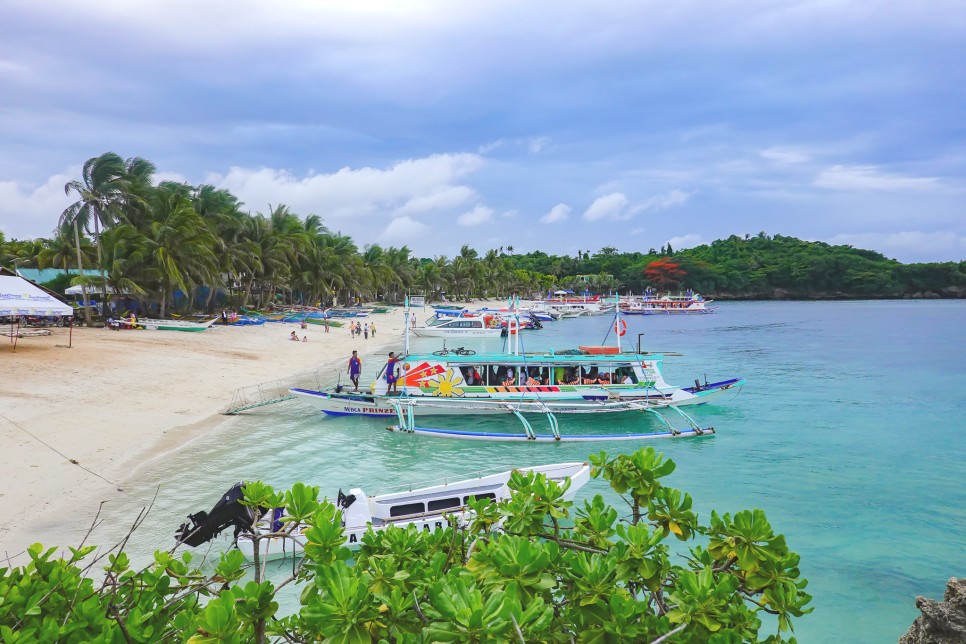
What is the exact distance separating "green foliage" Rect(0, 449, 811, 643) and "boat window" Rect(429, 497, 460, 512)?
8.20 metres

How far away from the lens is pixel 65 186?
35.1 meters

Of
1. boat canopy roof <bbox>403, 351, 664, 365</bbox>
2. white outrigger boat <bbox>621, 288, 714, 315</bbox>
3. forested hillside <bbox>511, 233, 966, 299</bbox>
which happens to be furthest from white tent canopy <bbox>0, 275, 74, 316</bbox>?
forested hillside <bbox>511, 233, 966, 299</bbox>

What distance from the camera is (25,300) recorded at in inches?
1022

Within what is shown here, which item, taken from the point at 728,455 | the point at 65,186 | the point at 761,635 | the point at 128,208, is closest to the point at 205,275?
the point at 128,208

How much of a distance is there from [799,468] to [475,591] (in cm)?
1824

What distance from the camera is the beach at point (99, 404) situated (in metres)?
12.4

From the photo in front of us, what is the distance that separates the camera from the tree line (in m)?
38.8

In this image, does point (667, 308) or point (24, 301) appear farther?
point (667, 308)

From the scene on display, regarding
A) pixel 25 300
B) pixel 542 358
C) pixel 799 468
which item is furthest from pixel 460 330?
pixel 799 468

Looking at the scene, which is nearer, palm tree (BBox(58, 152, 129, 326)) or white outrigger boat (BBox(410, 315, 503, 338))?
palm tree (BBox(58, 152, 129, 326))

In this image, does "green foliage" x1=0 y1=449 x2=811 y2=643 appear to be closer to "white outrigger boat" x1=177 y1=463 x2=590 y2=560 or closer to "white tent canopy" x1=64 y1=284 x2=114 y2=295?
"white outrigger boat" x1=177 y1=463 x2=590 y2=560

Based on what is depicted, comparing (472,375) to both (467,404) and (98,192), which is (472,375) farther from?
(98,192)

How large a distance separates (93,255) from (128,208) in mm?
5084

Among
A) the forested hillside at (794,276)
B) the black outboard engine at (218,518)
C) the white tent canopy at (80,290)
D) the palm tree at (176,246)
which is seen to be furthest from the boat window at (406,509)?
the forested hillside at (794,276)
